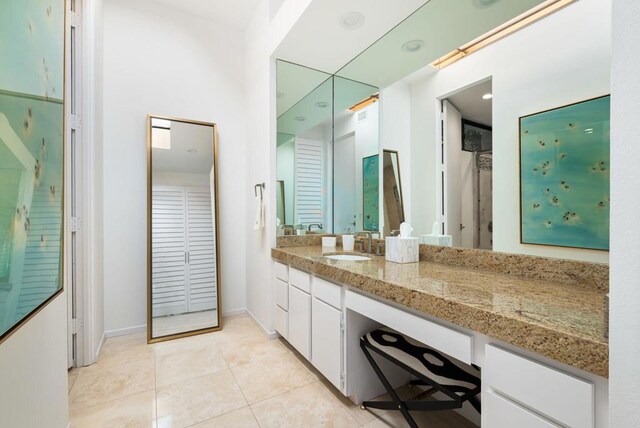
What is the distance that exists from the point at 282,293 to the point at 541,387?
1.91 m

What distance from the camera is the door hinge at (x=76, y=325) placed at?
2.16m

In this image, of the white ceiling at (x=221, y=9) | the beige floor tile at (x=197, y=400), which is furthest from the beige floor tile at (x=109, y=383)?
the white ceiling at (x=221, y=9)

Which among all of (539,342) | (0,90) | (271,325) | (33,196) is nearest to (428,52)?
(539,342)

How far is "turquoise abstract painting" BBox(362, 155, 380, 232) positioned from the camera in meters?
2.38

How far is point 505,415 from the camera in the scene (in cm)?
87

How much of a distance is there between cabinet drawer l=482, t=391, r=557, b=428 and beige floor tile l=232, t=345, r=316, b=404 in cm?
133

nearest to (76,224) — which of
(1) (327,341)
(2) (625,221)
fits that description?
(1) (327,341)

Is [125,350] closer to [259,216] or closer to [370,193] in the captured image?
[259,216]

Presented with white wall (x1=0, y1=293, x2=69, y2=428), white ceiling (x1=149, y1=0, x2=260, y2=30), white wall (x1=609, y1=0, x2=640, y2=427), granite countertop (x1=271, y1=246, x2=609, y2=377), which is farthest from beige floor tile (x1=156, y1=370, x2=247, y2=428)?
white ceiling (x1=149, y1=0, x2=260, y2=30)

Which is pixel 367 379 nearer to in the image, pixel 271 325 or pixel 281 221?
pixel 271 325

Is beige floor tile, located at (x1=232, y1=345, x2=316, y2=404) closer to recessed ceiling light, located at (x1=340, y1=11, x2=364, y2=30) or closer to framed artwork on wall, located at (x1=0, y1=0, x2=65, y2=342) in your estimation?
framed artwork on wall, located at (x1=0, y1=0, x2=65, y2=342)

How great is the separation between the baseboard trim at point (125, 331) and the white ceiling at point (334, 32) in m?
2.95

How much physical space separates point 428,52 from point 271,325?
2.54 meters

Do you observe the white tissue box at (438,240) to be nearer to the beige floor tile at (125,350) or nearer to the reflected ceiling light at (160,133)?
the beige floor tile at (125,350)
